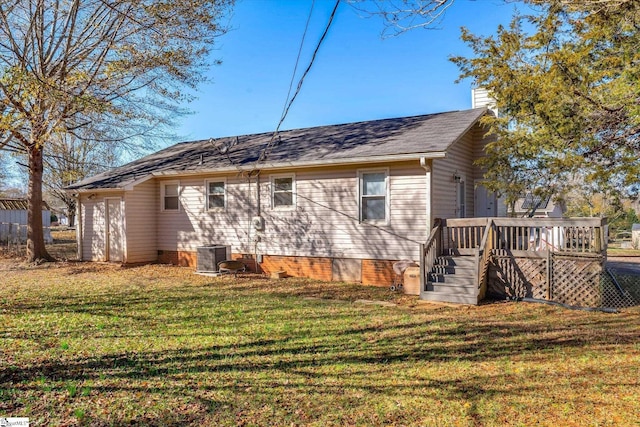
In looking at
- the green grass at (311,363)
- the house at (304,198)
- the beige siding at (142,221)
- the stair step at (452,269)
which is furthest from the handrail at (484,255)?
the beige siding at (142,221)

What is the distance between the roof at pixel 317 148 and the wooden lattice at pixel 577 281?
134 inches

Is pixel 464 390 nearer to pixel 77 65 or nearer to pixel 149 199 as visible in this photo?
pixel 149 199

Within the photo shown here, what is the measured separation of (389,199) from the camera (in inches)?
409

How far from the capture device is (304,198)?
461 inches

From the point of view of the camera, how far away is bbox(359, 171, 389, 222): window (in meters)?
10.5

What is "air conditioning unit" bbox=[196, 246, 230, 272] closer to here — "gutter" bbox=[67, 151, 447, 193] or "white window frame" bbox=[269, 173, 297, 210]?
"white window frame" bbox=[269, 173, 297, 210]

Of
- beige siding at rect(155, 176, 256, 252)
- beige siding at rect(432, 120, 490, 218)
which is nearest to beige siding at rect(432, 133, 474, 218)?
beige siding at rect(432, 120, 490, 218)

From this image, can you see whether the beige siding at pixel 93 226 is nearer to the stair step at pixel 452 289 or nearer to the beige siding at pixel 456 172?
the beige siding at pixel 456 172

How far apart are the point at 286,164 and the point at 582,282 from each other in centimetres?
735

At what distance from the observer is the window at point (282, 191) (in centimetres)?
1197

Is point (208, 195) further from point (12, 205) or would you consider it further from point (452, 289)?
point (12, 205)

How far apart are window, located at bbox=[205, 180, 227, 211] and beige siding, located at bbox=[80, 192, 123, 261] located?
378 centimetres

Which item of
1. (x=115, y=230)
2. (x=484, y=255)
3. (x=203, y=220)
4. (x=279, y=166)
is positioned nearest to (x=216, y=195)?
(x=203, y=220)

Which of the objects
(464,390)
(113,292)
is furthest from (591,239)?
(113,292)
